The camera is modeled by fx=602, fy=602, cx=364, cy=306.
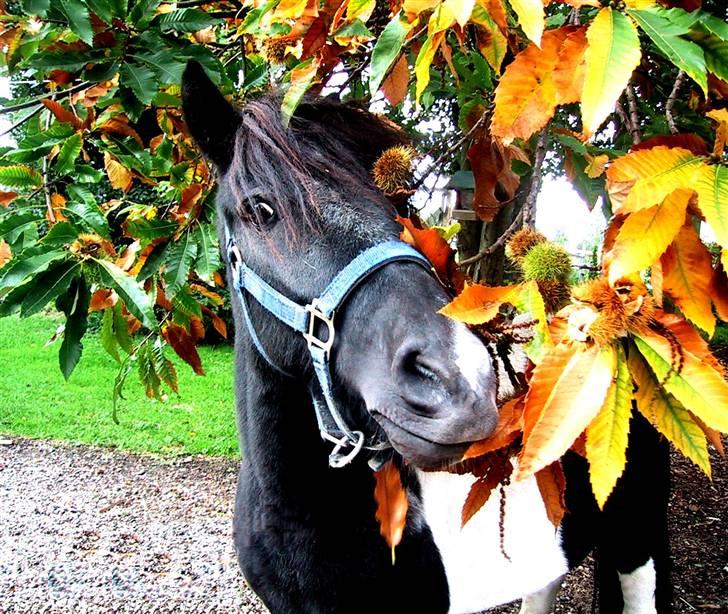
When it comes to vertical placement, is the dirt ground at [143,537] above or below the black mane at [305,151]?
below

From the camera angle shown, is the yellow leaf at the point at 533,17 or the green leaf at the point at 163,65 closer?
the yellow leaf at the point at 533,17

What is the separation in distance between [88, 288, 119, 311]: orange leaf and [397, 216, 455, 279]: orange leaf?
1.49 metres

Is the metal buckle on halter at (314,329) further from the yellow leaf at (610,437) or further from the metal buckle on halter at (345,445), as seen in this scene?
the yellow leaf at (610,437)

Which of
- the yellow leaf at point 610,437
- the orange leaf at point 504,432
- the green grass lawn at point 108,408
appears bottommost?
the green grass lawn at point 108,408

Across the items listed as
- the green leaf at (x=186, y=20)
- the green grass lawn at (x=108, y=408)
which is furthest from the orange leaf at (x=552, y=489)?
the green grass lawn at (x=108, y=408)

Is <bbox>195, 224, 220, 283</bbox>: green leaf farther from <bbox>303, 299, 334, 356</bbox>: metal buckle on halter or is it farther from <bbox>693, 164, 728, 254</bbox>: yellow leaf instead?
<bbox>693, 164, 728, 254</bbox>: yellow leaf

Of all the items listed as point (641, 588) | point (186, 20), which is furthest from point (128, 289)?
point (641, 588)

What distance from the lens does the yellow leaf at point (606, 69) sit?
0.85 m

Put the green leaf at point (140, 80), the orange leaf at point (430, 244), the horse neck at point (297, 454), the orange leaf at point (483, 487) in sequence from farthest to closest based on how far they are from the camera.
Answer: the horse neck at point (297, 454), the green leaf at point (140, 80), the orange leaf at point (430, 244), the orange leaf at point (483, 487)

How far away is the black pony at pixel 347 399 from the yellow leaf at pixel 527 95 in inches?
20.2

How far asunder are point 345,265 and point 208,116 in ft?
2.60

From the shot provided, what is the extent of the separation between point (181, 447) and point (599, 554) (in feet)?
17.9

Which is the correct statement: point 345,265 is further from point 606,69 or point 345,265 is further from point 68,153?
point 68,153

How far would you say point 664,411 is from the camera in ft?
3.26
